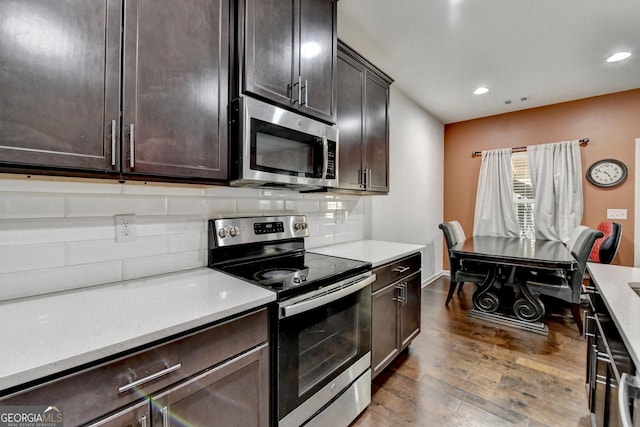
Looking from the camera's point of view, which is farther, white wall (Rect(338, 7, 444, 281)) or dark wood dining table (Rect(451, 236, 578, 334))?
white wall (Rect(338, 7, 444, 281))

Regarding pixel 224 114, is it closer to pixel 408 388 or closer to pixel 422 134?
pixel 408 388

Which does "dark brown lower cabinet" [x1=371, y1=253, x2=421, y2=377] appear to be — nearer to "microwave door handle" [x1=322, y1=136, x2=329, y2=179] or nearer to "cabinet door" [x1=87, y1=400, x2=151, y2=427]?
"microwave door handle" [x1=322, y1=136, x2=329, y2=179]

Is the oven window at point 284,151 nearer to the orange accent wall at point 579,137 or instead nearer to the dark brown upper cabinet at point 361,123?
the dark brown upper cabinet at point 361,123

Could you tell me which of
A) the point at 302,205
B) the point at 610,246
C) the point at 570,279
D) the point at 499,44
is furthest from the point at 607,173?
the point at 302,205

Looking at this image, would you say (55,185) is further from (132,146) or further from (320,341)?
(320,341)

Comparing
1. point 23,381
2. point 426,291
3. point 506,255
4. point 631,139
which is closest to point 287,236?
point 23,381

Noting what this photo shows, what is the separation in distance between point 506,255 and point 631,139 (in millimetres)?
2408

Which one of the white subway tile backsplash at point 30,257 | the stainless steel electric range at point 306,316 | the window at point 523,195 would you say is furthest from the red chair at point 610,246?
the white subway tile backsplash at point 30,257

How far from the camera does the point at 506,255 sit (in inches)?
113

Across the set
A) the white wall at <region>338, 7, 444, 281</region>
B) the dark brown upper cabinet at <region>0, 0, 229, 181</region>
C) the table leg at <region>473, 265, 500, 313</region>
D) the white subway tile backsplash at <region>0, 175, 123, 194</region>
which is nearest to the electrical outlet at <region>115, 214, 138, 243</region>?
the white subway tile backsplash at <region>0, 175, 123, 194</region>

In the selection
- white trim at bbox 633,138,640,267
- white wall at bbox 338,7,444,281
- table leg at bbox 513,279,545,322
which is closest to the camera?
table leg at bbox 513,279,545,322

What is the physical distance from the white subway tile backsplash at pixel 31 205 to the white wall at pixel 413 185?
248 centimetres

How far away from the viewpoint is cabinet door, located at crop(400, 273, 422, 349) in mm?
2129

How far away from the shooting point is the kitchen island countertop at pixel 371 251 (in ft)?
6.20
